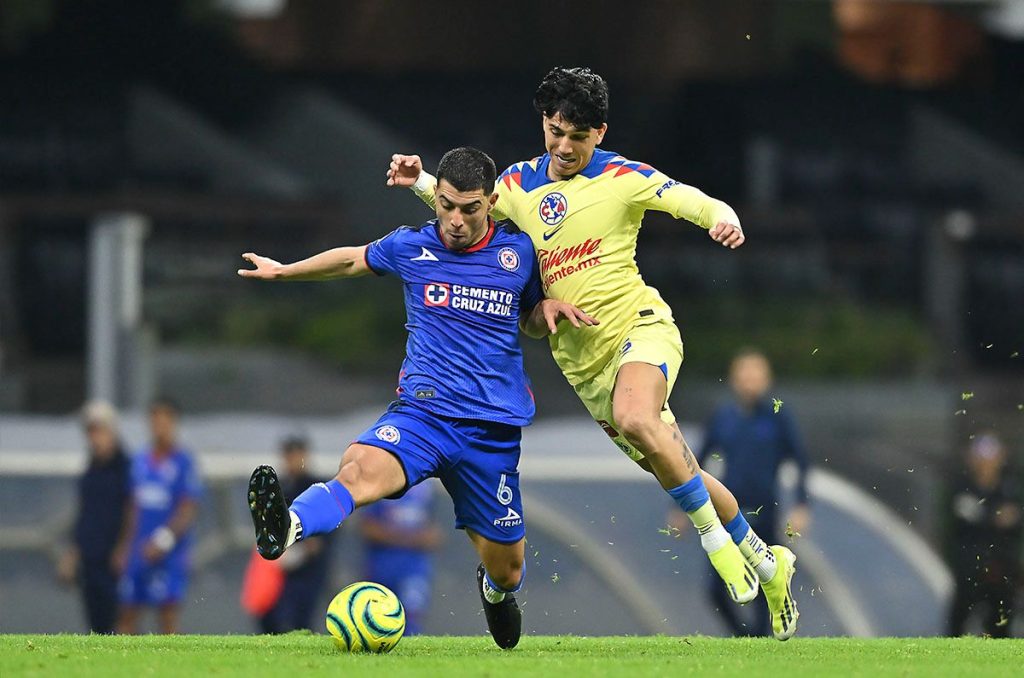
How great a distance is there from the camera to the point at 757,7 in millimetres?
22953

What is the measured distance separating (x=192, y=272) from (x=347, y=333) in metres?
2.05

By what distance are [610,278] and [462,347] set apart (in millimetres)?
813

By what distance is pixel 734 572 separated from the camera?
7402 millimetres

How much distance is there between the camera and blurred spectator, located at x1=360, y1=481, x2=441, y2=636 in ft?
44.6

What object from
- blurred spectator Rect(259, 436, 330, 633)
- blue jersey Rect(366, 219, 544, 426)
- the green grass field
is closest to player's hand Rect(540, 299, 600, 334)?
blue jersey Rect(366, 219, 544, 426)

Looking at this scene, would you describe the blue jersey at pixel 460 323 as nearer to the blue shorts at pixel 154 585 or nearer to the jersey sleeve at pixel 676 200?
the jersey sleeve at pixel 676 200

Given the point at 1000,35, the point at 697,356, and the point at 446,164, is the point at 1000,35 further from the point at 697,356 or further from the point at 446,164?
the point at 446,164

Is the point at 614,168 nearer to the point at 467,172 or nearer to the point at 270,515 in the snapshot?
the point at 467,172

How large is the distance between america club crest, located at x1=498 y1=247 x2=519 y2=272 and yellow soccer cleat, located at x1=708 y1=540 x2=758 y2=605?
5.14 feet

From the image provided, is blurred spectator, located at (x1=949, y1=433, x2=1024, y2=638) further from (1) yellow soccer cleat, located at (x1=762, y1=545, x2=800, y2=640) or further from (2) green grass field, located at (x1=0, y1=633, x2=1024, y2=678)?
(1) yellow soccer cleat, located at (x1=762, y1=545, x2=800, y2=640)

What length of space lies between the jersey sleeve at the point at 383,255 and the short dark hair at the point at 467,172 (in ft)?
1.31

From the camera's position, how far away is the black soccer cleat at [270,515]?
21.0 ft

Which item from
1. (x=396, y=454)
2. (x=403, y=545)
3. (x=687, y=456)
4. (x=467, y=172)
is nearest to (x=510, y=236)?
(x=467, y=172)

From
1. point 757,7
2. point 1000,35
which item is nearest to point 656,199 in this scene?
point 757,7
